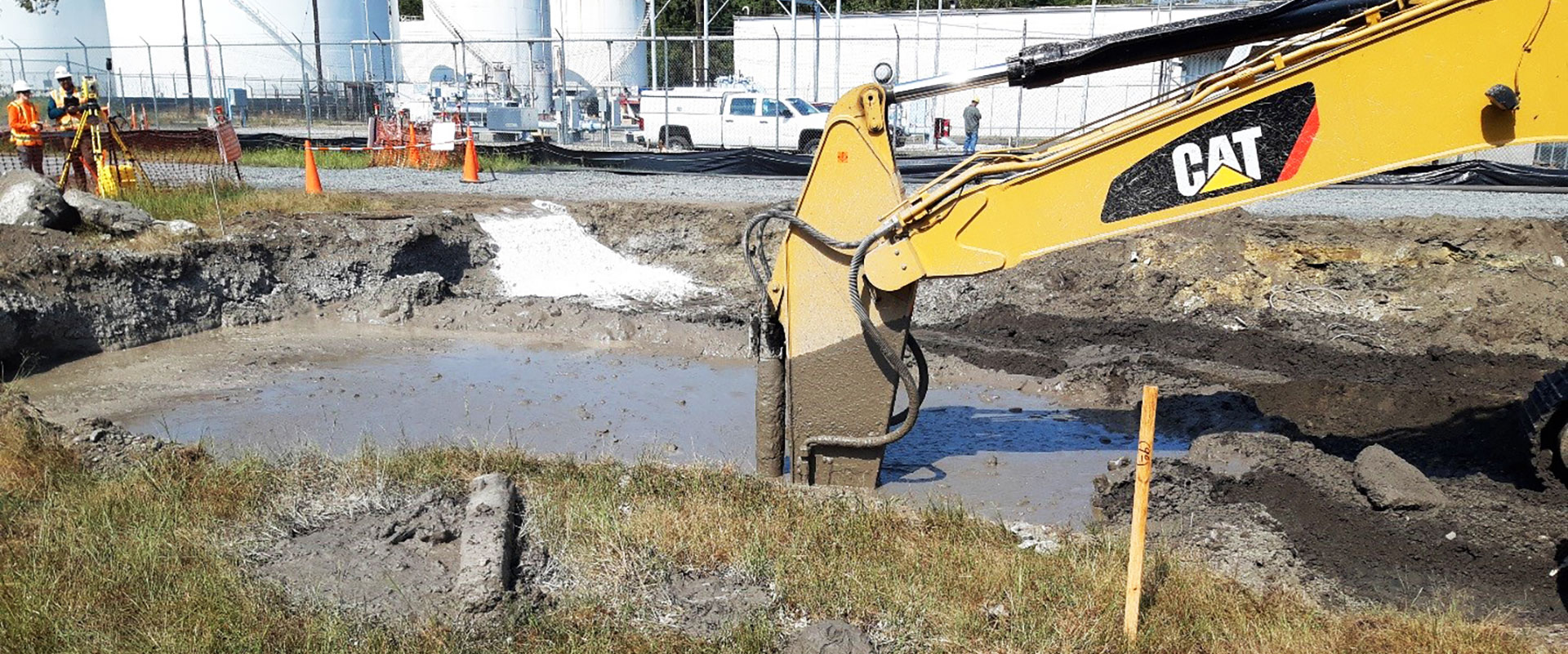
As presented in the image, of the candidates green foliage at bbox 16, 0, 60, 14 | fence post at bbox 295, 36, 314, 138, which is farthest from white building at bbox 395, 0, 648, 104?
green foliage at bbox 16, 0, 60, 14

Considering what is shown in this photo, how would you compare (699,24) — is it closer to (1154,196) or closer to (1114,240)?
(1114,240)

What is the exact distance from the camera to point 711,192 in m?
16.0

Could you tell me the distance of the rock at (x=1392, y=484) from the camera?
229 inches

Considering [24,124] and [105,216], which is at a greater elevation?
[24,124]

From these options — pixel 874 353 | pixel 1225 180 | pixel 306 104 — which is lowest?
pixel 874 353

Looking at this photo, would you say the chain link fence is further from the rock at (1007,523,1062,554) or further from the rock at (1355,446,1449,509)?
the rock at (1007,523,1062,554)

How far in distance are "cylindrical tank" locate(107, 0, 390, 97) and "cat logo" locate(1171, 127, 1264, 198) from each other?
3393 cm

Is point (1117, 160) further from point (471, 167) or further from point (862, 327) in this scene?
point (471, 167)

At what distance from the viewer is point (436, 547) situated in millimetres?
4777

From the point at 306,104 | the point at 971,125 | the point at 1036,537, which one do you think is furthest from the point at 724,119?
the point at 1036,537

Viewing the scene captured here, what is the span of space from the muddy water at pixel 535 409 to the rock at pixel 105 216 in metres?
1.49

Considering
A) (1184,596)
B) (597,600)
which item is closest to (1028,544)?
(1184,596)

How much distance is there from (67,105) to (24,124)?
0.65 metres

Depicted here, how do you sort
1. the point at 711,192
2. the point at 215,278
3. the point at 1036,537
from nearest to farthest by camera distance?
the point at 1036,537 < the point at 215,278 < the point at 711,192
